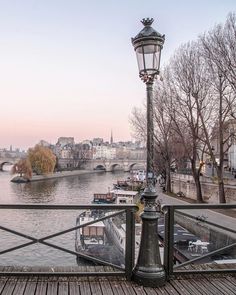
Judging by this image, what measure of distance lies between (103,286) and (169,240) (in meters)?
1.27

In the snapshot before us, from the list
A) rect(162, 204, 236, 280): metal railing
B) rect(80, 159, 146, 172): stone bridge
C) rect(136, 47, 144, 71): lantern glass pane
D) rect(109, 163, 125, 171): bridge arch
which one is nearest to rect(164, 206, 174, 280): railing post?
rect(162, 204, 236, 280): metal railing

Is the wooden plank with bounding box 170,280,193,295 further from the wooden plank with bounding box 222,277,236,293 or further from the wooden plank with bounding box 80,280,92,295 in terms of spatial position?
the wooden plank with bounding box 80,280,92,295

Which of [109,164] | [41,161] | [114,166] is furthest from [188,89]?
[114,166]

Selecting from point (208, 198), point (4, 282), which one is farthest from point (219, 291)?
point (208, 198)

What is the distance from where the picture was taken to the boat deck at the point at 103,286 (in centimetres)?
554

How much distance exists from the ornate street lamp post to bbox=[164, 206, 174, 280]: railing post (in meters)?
0.18

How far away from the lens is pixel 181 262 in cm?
640

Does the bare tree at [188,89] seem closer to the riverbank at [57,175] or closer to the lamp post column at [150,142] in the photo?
the lamp post column at [150,142]

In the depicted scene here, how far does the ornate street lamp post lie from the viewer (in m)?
5.84

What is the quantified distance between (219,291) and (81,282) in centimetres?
209

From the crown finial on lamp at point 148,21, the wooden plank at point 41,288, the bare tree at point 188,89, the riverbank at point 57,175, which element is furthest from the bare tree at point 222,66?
the riverbank at point 57,175

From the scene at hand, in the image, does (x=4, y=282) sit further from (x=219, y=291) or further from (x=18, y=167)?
(x=18, y=167)

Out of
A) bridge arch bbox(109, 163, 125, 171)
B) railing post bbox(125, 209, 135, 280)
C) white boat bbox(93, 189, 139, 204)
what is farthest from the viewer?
bridge arch bbox(109, 163, 125, 171)

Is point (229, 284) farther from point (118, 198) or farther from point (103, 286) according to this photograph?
point (118, 198)
